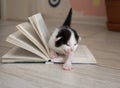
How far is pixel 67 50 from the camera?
69 cm

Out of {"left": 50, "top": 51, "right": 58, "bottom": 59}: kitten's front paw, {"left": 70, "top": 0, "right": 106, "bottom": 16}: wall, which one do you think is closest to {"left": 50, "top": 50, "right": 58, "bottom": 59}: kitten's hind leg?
{"left": 50, "top": 51, "right": 58, "bottom": 59}: kitten's front paw

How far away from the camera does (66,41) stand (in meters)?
0.69

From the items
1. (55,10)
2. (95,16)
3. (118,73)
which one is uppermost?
(55,10)

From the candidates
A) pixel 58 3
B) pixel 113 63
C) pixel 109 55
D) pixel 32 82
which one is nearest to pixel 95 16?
pixel 58 3

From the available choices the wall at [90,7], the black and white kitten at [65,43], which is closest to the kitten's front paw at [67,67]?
the black and white kitten at [65,43]

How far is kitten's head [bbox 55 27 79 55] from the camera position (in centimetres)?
69

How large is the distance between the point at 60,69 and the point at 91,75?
11 cm

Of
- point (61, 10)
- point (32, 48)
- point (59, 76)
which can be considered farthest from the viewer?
point (61, 10)

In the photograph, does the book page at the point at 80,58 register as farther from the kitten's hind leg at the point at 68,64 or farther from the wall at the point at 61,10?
the wall at the point at 61,10

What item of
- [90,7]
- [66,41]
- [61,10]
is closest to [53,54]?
[66,41]

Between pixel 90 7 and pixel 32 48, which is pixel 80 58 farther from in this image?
pixel 90 7

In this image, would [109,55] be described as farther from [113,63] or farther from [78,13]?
[78,13]

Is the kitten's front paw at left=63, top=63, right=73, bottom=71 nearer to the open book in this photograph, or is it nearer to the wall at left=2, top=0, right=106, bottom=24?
the open book

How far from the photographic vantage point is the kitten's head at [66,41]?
2.27 ft
